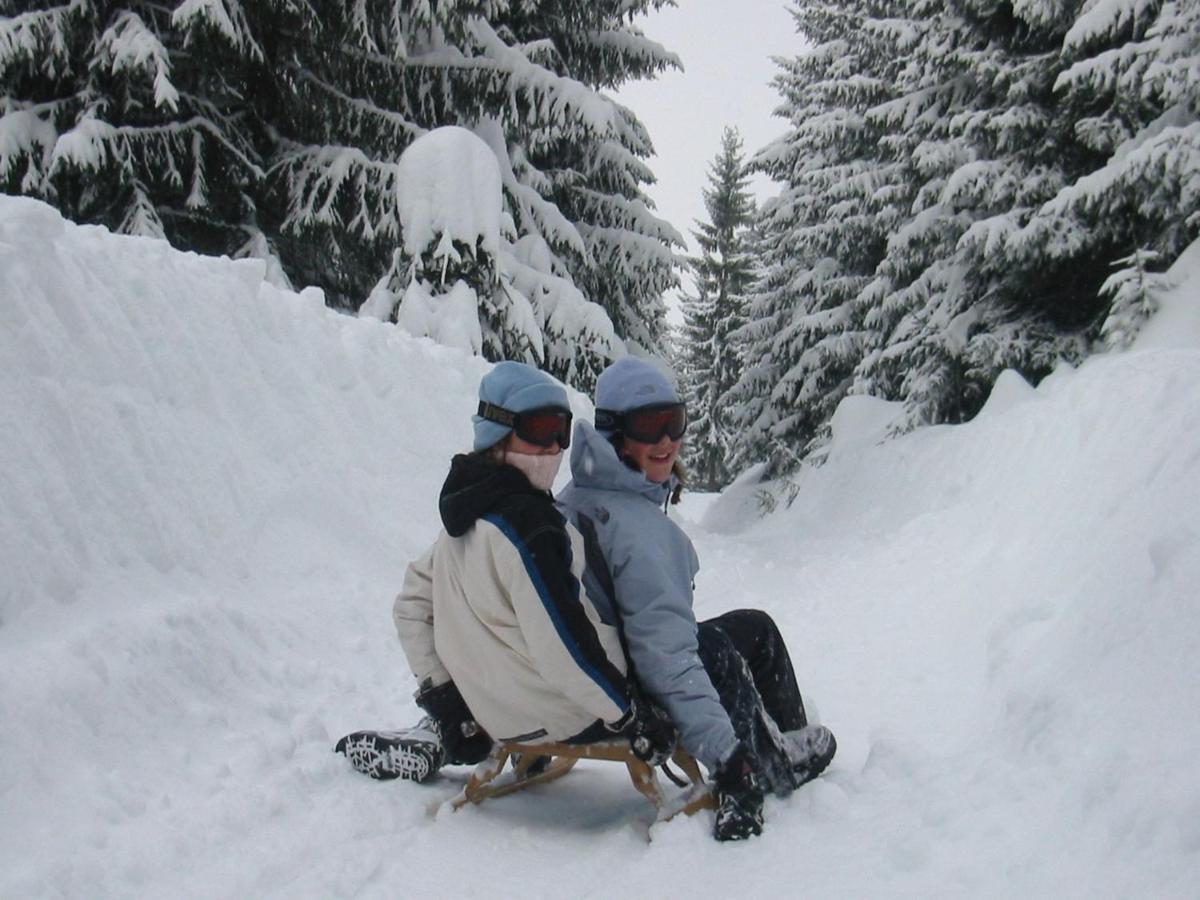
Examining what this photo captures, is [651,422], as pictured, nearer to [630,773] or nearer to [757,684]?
[757,684]

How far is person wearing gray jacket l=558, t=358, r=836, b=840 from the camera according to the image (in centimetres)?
288

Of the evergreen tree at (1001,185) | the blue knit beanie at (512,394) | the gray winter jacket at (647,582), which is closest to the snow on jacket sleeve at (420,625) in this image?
the blue knit beanie at (512,394)

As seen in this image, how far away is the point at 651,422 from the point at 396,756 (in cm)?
145

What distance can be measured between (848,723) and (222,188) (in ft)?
27.3

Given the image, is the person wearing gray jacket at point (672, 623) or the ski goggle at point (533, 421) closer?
the person wearing gray jacket at point (672, 623)

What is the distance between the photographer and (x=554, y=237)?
37.9 feet

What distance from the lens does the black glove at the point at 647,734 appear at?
2871 mm

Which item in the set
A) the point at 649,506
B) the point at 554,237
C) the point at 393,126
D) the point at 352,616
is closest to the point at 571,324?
the point at 554,237

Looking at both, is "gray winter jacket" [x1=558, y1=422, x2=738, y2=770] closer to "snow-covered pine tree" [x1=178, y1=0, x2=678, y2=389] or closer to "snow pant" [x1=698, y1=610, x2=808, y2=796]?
"snow pant" [x1=698, y1=610, x2=808, y2=796]

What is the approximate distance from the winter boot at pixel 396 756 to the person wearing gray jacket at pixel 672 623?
0.83 m

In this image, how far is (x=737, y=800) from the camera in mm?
2818

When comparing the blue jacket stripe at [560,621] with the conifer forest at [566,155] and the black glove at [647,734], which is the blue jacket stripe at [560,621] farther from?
the conifer forest at [566,155]

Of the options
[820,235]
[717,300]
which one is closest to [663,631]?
[820,235]

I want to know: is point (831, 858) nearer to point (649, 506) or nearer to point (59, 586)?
point (649, 506)
